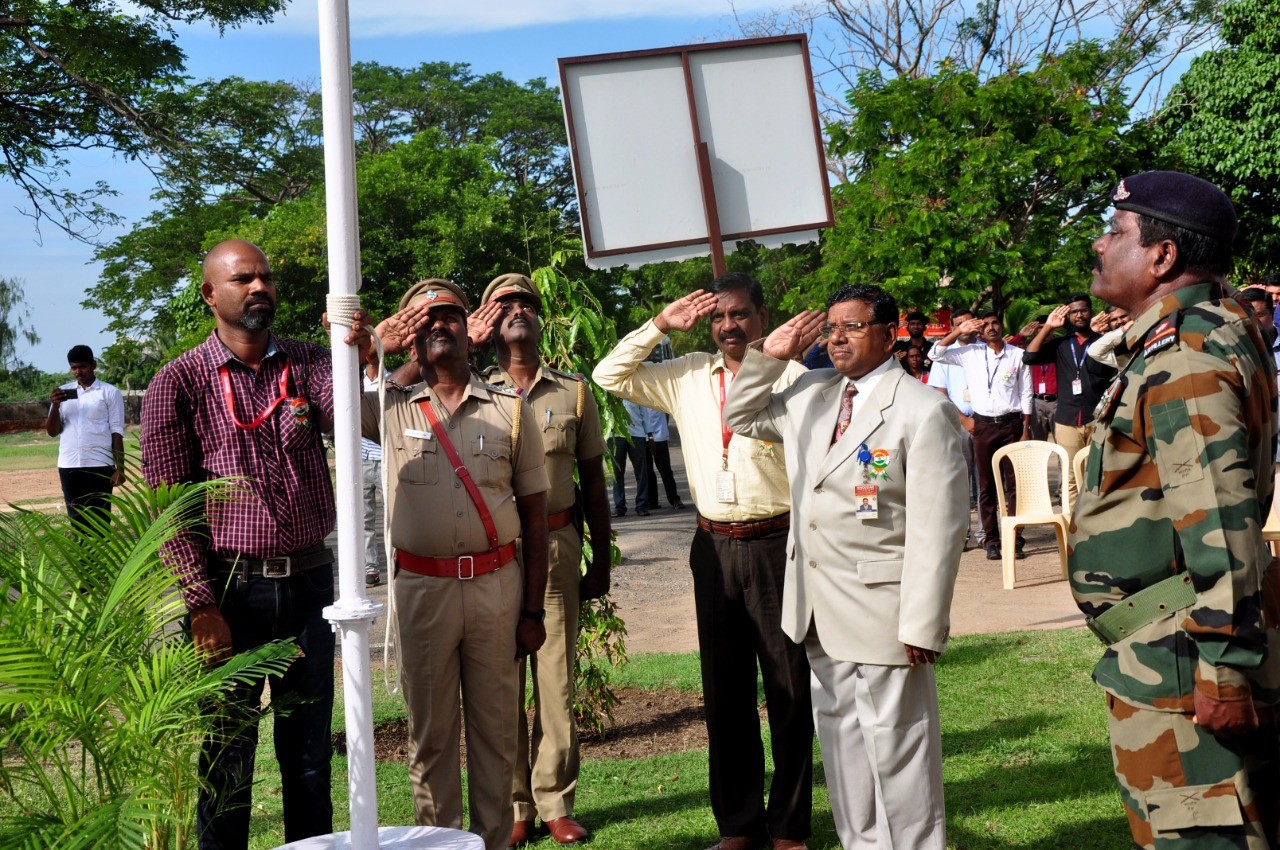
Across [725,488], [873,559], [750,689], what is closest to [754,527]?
[725,488]

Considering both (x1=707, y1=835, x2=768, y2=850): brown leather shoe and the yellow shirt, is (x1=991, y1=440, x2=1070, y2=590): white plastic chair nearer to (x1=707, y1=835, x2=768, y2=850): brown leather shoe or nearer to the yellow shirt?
the yellow shirt

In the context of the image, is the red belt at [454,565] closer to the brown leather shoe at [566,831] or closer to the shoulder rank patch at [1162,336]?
the brown leather shoe at [566,831]

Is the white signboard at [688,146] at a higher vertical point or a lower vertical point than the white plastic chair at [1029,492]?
higher

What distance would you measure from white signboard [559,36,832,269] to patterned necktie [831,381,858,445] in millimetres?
704

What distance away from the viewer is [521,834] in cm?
516

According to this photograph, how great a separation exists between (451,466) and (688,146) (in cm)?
144

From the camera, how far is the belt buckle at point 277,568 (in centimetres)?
404

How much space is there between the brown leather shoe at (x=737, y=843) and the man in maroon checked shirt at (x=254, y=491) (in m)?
1.64

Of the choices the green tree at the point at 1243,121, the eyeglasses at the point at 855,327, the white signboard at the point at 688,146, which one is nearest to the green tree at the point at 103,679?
the white signboard at the point at 688,146

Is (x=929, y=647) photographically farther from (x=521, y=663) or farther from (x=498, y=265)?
(x=498, y=265)

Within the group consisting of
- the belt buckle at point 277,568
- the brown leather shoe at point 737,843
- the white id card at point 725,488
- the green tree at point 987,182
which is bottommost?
the brown leather shoe at point 737,843

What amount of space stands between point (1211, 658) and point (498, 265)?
2902cm

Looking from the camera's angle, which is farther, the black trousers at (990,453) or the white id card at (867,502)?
the black trousers at (990,453)

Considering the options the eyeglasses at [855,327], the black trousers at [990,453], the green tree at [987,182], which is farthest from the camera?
the green tree at [987,182]
